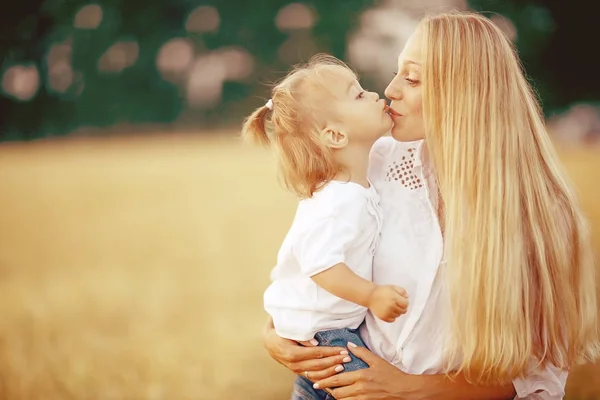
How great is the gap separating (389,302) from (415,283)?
180mm

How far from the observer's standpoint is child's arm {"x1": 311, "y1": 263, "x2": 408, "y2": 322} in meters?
1.95

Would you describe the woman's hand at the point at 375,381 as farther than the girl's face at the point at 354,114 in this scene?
No

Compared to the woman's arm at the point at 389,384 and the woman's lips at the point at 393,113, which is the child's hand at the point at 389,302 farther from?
the woman's lips at the point at 393,113

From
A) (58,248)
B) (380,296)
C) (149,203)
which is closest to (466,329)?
(380,296)

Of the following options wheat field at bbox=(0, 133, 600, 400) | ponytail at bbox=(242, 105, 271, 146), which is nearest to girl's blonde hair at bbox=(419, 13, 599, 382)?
ponytail at bbox=(242, 105, 271, 146)

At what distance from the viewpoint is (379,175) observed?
7.50ft

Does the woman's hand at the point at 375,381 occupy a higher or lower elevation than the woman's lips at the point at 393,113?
lower

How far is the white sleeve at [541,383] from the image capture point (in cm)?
212

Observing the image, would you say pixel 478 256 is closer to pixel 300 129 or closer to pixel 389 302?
pixel 389 302

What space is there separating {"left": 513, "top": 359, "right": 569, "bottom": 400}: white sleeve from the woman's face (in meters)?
0.74

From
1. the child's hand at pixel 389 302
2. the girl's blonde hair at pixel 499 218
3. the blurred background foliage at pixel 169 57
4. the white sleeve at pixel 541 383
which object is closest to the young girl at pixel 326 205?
the child's hand at pixel 389 302

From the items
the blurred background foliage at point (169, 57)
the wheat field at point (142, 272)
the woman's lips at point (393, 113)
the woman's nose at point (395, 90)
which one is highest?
the woman's nose at point (395, 90)

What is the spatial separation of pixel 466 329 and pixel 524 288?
198mm

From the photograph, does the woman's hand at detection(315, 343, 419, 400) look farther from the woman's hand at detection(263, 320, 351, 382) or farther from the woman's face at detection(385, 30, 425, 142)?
the woman's face at detection(385, 30, 425, 142)
